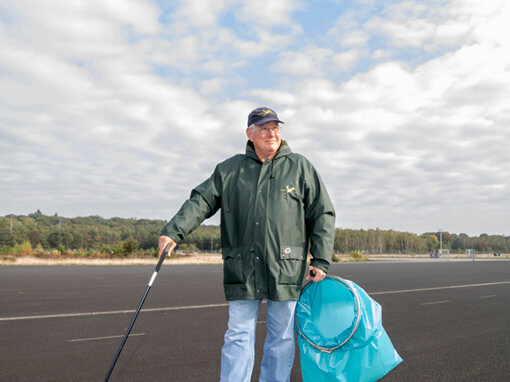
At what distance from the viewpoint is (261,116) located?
3328 mm

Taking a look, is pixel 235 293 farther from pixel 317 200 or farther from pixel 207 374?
pixel 207 374

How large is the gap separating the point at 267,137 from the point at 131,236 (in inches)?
5072

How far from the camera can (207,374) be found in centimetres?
452

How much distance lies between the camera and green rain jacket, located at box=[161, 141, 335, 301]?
311cm

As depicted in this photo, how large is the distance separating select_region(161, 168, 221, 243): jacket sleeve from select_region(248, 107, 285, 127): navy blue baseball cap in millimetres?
483

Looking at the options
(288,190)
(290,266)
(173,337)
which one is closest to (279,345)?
(290,266)

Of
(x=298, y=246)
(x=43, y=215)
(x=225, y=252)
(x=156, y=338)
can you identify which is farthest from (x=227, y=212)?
(x=43, y=215)

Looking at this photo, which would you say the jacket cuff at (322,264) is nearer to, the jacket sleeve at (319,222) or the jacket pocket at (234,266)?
the jacket sleeve at (319,222)

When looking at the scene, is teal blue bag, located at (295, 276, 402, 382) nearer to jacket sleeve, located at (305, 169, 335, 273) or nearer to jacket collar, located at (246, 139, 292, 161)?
jacket sleeve, located at (305, 169, 335, 273)

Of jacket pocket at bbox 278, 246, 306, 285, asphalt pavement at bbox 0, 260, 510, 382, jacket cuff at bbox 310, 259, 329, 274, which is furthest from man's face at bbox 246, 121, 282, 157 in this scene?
asphalt pavement at bbox 0, 260, 510, 382

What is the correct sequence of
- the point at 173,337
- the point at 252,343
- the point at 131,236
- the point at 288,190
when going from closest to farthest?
the point at 252,343
the point at 288,190
the point at 173,337
the point at 131,236

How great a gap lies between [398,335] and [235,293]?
4.64m

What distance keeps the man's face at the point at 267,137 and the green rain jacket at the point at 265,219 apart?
6cm

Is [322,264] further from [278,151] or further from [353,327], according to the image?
[278,151]
